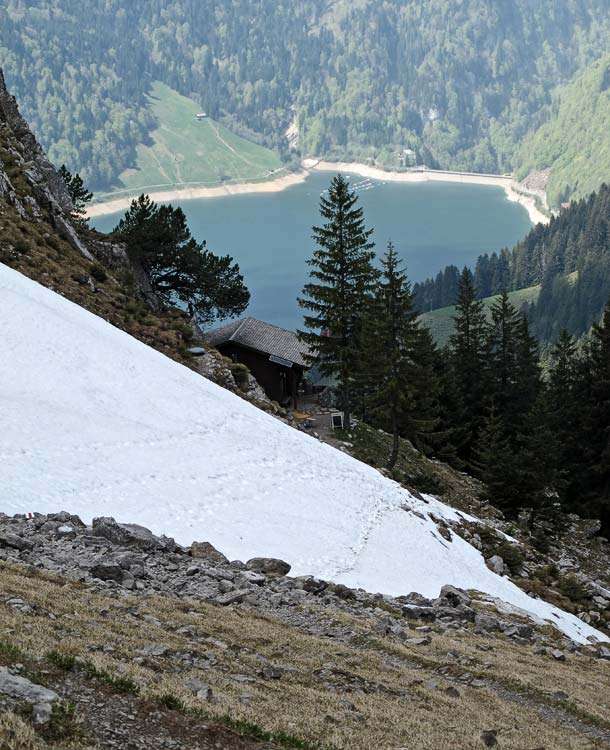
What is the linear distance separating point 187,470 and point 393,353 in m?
20.0

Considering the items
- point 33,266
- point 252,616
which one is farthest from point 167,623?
point 33,266

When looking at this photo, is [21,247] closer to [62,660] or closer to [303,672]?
[303,672]

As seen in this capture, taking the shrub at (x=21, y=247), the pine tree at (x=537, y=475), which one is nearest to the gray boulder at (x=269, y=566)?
the shrub at (x=21, y=247)

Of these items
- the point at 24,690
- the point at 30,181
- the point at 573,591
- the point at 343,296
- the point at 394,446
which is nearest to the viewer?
the point at 24,690

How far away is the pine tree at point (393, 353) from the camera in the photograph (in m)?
42.7

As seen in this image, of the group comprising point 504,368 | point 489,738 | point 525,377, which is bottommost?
point 489,738

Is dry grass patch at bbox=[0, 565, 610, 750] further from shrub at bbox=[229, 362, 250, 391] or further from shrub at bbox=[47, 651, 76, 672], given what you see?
shrub at bbox=[229, 362, 250, 391]

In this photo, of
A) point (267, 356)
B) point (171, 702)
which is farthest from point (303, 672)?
point (267, 356)

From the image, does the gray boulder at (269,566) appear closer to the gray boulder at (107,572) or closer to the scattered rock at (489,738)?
the gray boulder at (107,572)

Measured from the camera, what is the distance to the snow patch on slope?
2133 cm

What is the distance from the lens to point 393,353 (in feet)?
140

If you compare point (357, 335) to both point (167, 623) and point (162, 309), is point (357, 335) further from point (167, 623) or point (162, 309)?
point (167, 623)

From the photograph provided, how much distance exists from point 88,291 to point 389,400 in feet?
48.9

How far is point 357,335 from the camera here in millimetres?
47469
